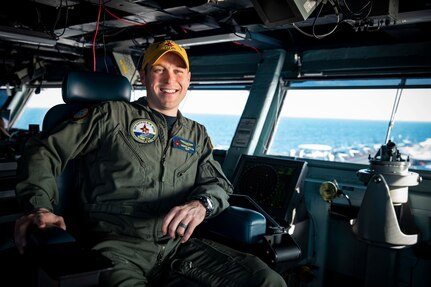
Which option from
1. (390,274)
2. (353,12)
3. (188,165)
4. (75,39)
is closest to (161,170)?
(188,165)

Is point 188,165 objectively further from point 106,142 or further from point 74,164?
point 74,164

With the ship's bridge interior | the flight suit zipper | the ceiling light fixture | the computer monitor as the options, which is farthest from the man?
the ceiling light fixture

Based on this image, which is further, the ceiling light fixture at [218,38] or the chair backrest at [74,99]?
the ceiling light fixture at [218,38]

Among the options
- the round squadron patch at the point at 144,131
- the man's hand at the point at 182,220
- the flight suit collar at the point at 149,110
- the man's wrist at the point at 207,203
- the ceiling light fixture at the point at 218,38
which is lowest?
the man's hand at the point at 182,220

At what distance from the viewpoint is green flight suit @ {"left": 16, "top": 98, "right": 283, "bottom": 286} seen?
154 cm

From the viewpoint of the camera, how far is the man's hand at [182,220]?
147 cm

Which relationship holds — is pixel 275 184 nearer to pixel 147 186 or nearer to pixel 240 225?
pixel 240 225

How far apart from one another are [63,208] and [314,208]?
5.66 feet

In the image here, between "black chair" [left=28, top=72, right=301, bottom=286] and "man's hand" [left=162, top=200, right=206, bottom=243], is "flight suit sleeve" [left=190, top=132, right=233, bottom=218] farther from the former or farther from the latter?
"man's hand" [left=162, top=200, right=206, bottom=243]

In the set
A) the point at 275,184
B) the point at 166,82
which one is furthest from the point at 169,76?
the point at 275,184

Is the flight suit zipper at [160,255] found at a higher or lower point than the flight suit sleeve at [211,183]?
lower

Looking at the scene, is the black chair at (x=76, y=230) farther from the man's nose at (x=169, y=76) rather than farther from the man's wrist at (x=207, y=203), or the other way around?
the man's nose at (x=169, y=76)

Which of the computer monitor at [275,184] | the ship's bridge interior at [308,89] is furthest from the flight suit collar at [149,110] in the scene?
the computer monitor at [275,184]

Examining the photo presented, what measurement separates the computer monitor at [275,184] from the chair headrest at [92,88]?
1.15 m
